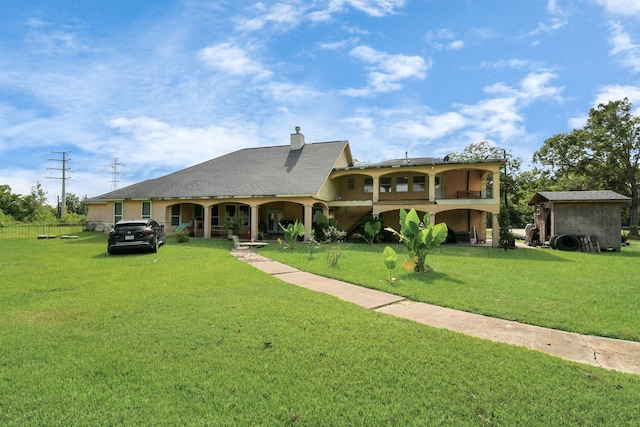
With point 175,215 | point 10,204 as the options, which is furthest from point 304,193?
point 10,204

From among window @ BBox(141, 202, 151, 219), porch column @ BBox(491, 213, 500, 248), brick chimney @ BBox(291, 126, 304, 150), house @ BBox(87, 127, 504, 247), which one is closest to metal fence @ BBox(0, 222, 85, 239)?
house @ BBox(87, 127, 504, 247)

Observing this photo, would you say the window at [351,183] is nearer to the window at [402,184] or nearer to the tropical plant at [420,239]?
Answer: the window at [402,184]

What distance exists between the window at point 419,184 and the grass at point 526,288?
11.2m

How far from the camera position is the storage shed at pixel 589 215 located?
17047mm

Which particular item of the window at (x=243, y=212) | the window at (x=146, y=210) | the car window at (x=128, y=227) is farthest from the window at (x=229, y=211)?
the car window at (x=128, y=227)

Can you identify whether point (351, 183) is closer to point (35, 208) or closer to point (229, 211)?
point (229, 211)

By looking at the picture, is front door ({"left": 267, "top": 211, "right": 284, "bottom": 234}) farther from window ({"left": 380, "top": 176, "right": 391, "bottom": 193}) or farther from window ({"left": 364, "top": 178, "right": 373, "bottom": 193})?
window ({"left": 380, "top": 176, "right": 391, "bottom": 193})

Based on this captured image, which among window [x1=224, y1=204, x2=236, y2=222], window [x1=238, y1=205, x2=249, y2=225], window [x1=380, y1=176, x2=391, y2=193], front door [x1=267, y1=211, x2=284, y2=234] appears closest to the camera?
window [x1=380, y1=176, x2=391, y2=193]

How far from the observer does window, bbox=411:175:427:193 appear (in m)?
22.6

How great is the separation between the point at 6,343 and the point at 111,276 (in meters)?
4.87

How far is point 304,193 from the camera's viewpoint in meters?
19.2

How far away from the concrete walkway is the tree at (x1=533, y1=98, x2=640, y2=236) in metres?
35.4

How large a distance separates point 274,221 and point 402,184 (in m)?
9.76

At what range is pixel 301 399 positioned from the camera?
110 inches
